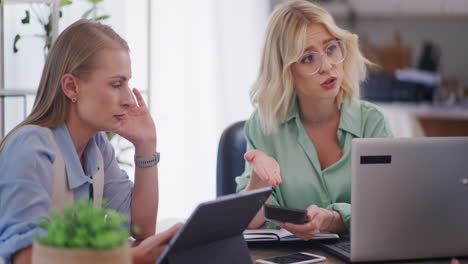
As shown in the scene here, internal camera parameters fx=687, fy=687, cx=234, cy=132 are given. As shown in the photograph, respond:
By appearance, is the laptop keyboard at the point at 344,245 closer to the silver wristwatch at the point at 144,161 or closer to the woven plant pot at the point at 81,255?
the silver wristwatch at the point at 144,161

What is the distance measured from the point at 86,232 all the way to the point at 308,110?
126 cm

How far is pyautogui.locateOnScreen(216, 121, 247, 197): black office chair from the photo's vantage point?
6.95 ft

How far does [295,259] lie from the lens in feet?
4.75

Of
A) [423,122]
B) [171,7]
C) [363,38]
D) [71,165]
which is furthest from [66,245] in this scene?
[363,38]

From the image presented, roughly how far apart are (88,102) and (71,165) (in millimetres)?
144

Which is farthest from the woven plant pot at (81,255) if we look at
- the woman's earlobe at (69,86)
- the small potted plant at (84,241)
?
the woman's earlobe at (69,86)

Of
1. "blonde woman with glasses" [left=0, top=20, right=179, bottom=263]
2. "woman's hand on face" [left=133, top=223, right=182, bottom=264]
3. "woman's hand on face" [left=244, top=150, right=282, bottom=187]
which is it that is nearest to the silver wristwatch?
"blonde woman with glasses" [left=0, top=20, right=179, bottom=263]

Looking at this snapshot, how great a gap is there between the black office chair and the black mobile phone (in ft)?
2.12

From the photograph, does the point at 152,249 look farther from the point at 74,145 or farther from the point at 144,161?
the point at 144,161

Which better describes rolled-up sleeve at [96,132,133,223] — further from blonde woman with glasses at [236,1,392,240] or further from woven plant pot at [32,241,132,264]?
woven plant pot at [32,241,132,264]

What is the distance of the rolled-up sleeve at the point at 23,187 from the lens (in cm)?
126

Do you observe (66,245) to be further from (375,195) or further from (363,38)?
(363,38)

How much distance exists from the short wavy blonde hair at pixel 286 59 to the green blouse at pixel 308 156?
0.03m

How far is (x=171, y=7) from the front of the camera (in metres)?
3.54
